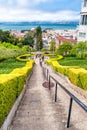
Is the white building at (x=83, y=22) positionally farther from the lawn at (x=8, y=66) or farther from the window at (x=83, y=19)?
the lawn at (x=8, y=66)

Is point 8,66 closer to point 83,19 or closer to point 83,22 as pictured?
point 83,22

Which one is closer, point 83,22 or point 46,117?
point 46,117

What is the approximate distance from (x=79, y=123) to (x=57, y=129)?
2.70 ft

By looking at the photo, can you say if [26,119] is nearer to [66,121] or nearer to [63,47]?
[66,121]

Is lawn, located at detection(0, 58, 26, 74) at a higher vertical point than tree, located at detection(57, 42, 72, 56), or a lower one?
higher

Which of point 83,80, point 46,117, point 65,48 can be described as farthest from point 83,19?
point 46,117

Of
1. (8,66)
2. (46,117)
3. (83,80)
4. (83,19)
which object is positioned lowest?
(8,66)

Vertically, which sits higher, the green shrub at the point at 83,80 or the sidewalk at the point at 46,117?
the sidewalk at the point at 46,117

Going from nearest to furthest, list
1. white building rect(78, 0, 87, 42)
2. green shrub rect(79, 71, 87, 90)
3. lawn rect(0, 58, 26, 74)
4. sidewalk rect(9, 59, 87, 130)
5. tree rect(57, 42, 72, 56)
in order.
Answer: sidewalk rect(9, 59, 87, 130) → green shrub rect(79, 71, 87, 90) → lawn rect(0, 58, 26, 74) → white building rect(78, 0, 87, 42) → tree rect(57, 42, 72, 56)

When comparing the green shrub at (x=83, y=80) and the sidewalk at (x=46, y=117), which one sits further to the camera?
the green shrub at (x=83, y=80)

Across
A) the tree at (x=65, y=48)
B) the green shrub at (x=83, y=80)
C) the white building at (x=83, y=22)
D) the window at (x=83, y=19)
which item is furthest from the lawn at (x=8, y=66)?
the tree at (x=65, y=48)

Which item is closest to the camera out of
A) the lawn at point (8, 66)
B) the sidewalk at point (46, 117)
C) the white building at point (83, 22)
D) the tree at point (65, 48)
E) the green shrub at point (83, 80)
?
the sidewalk at point (46, 117)

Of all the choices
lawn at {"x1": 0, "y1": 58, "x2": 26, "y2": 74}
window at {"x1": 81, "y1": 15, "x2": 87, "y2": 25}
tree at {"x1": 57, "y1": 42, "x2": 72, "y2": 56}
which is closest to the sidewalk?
lawn at {"x1": 0, "y1": 58, "x2": 26, "y2": 74}

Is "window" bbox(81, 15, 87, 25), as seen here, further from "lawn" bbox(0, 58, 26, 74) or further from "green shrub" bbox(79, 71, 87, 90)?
"green shrub" bbox(79, 71, 87, 90)
